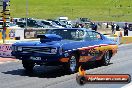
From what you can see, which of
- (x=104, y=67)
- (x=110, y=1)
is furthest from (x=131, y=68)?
Result: (x=110, y=1)

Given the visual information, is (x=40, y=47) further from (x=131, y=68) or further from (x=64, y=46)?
(x=131, y=68)

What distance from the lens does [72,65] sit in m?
14.2

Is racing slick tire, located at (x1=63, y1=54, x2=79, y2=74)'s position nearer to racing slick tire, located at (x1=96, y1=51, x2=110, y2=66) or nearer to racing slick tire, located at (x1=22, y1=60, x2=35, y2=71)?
racing slick tire, located at (x1=22, y1=60, x2=35, y2=71)

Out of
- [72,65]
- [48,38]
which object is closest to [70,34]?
[48,38]

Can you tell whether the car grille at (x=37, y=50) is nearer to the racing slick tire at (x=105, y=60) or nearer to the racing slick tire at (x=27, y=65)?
the racing slick tire at (x=27, y=65)

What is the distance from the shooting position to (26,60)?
13930 millimetres

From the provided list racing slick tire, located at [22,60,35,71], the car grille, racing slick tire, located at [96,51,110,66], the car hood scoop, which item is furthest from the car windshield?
racing slick tire, located at [96,51,110,66]

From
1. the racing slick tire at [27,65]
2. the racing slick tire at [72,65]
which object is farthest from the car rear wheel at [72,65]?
the racing slick tire at [27,65]

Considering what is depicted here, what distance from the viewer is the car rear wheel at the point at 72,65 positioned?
13.9 meters

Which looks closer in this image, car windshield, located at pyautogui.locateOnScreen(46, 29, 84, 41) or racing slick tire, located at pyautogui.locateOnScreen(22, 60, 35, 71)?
racing slick tire, located at pyautogui.locateOnScreen(22, 60, 35, 71)

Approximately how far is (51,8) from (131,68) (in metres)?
82.9

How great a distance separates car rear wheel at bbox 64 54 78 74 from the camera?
1393 cm

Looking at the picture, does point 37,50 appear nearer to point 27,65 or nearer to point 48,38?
point 48,38

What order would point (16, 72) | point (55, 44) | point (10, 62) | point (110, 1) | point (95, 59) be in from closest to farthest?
point (55, 44) < point (16, 72) < point (95, 59) < point (10, 62) < point (110, 1)
